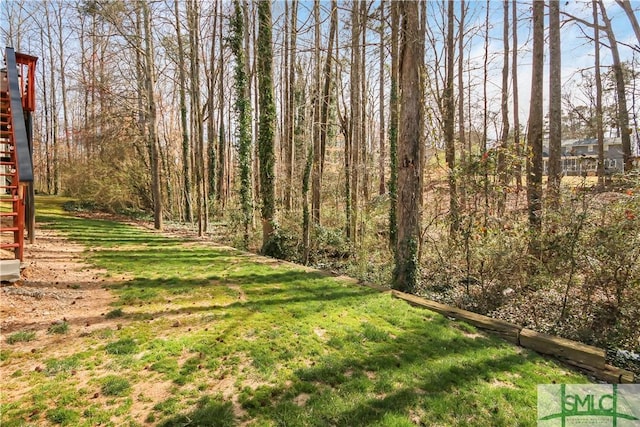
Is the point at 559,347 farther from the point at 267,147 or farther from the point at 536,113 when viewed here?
the point at 267,147

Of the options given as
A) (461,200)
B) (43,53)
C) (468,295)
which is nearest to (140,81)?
(461,200)

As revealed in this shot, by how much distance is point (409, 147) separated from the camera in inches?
213

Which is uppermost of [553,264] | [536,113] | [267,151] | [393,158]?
[536,113]

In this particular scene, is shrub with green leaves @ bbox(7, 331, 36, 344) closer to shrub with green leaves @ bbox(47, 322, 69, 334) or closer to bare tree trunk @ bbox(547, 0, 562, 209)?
shrub with green leaves @ bbox(47, 322, 69, 334)

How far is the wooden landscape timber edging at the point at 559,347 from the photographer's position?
343 centimetres

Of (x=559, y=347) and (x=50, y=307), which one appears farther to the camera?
(x=50, y=307)

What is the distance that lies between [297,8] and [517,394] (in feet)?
38.3

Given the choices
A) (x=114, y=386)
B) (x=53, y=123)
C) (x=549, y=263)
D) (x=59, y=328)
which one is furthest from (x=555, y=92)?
(x=53, y=123)

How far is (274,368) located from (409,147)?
156 inches

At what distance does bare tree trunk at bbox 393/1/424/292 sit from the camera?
525 cm

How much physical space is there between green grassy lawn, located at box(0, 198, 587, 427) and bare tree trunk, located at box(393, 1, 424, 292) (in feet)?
3.15

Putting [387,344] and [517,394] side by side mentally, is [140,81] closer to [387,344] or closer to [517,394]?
[387,344]

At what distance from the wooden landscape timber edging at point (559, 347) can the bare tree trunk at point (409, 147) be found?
119 cm

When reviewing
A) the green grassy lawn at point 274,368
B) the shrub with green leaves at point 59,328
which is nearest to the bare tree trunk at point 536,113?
the green grassy lawn at point 274,368
